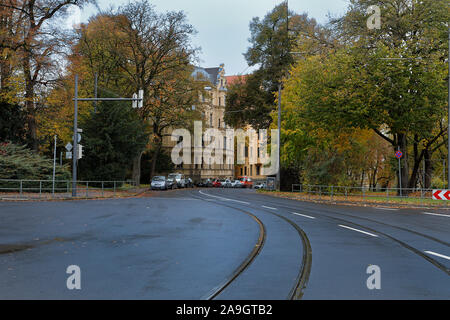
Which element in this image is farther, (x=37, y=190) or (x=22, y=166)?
(x=22, y=166)

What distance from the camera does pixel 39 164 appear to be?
3416 cm

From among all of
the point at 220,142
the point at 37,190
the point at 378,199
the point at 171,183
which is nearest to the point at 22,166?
the point at 37,190

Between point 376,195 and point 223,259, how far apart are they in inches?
965

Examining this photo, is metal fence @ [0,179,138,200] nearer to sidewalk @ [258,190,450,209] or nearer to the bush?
the bush

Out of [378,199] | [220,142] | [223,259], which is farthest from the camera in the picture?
[220,142]

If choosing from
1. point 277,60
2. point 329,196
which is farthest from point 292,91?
point 329,196

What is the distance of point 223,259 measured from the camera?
31.9 ft

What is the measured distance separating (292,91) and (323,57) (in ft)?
31.9

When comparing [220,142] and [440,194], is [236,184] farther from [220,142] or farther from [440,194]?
[440,194]

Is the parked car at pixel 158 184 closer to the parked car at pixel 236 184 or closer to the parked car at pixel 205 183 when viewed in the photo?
the parked car at pixel 205 183

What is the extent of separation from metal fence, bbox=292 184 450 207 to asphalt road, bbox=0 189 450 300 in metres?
11.4

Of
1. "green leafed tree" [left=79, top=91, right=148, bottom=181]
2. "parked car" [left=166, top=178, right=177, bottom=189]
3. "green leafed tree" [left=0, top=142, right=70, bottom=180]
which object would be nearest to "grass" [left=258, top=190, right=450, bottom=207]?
"green leafed tree" [left=79, top=91, right=148, bottom=181]

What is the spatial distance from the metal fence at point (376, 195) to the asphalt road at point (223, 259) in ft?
37.5
